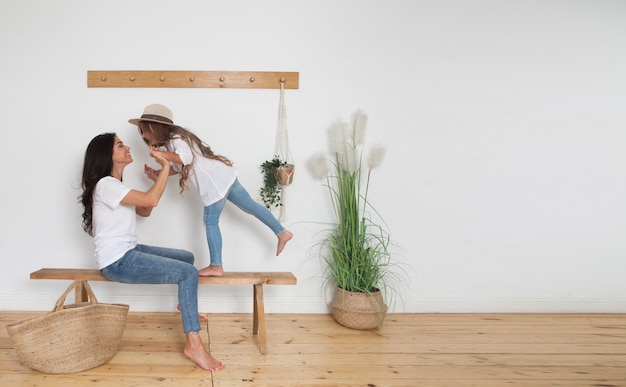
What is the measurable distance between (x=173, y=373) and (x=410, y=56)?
7.87ft

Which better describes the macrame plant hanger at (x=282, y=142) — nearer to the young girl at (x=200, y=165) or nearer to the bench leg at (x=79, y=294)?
the young girl at (x=200, y=165)

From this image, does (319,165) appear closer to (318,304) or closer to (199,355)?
(318,304)

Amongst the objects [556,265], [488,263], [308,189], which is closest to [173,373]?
[308,189]

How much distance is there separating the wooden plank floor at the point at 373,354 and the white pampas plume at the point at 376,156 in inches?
40.5

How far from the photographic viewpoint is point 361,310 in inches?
103

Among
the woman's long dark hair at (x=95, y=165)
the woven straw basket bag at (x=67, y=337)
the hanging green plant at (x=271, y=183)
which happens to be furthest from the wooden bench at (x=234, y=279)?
the hanging green plant at (x=271, y=183)

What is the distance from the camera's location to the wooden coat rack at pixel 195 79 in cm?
278

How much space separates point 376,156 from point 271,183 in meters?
0.69

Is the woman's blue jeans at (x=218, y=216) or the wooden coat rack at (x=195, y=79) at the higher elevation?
the wooden coat rack at (x=195, y=79)

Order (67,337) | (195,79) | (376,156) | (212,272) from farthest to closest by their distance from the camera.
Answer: (195,79)
(376,156)
(212,272)
(67,337)

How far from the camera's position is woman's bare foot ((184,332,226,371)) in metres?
2.04

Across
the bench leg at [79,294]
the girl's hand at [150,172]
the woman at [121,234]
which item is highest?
the girl's hand at [150,172]

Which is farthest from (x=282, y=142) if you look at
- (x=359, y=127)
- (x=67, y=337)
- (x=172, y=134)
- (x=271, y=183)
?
(x=67, y=337)

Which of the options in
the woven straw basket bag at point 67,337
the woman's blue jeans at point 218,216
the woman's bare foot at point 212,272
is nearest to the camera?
the woven straw basket bag at point 67,337
